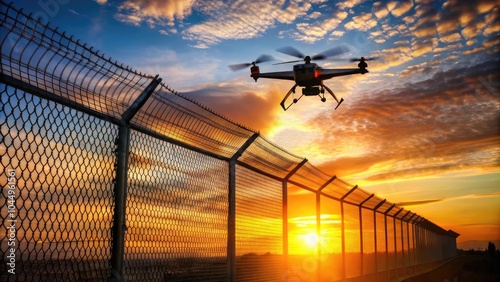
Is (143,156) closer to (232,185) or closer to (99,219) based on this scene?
(99,219)

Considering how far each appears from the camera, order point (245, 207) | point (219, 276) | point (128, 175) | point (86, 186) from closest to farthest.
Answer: point (86, 186) < point (128, 175) < point (219, 276) < point (245, 207)

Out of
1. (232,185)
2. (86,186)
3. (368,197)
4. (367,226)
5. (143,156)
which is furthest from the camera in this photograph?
(367,226)

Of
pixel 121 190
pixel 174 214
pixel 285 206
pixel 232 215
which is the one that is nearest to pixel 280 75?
pixel 285 206

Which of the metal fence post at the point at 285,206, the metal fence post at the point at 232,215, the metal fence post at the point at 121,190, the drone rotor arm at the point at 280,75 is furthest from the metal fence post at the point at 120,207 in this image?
the drone rotor arm at the point at 280,75

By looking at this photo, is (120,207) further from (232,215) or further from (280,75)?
(280,75)

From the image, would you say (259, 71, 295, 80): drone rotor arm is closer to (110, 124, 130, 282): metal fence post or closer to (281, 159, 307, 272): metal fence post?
(281, 159, 307, 272): metal fence post

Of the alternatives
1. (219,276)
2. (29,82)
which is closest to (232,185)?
(219,276)

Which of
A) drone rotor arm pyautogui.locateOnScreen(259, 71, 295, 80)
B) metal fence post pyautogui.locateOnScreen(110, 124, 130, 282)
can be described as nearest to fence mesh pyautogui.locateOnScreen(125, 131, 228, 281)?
metal fence post pyautogui.locateOnScreen(110, 124, 130, 282)
